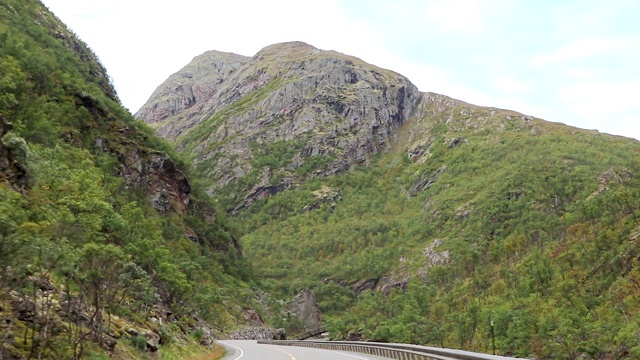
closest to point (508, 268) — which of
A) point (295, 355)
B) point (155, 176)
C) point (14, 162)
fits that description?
point (155, 176)

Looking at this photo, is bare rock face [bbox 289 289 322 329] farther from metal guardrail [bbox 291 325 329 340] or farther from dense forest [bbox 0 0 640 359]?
dense forest [bbox 0 0 640 359]

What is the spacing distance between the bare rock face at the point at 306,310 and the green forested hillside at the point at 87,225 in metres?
19.2

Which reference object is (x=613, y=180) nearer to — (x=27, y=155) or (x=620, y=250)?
(x=620, y=250)

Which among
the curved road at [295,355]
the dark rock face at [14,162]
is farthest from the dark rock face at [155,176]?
the curved road at [295,355]

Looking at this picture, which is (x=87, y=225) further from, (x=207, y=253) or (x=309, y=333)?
(x=309, y=333)

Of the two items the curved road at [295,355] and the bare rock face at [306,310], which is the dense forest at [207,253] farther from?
the bare rock face at [306,310]

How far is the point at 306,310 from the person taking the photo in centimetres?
13025

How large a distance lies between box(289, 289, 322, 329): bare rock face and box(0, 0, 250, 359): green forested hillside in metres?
19.2

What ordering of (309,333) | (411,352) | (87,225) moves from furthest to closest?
(309,333) < (87,225) < (411,352)

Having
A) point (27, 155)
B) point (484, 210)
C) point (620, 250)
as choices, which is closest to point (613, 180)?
point (484, 210)

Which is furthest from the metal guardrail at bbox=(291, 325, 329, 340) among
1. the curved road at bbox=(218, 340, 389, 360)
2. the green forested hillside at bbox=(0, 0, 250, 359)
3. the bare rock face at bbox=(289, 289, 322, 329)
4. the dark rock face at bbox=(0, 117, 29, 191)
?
the dark rock face at bbox=(0, 117, 29, 191)

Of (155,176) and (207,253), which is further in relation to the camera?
(207,253)

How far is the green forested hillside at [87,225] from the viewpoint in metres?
12.6

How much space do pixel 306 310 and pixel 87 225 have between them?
109575 millimetres
